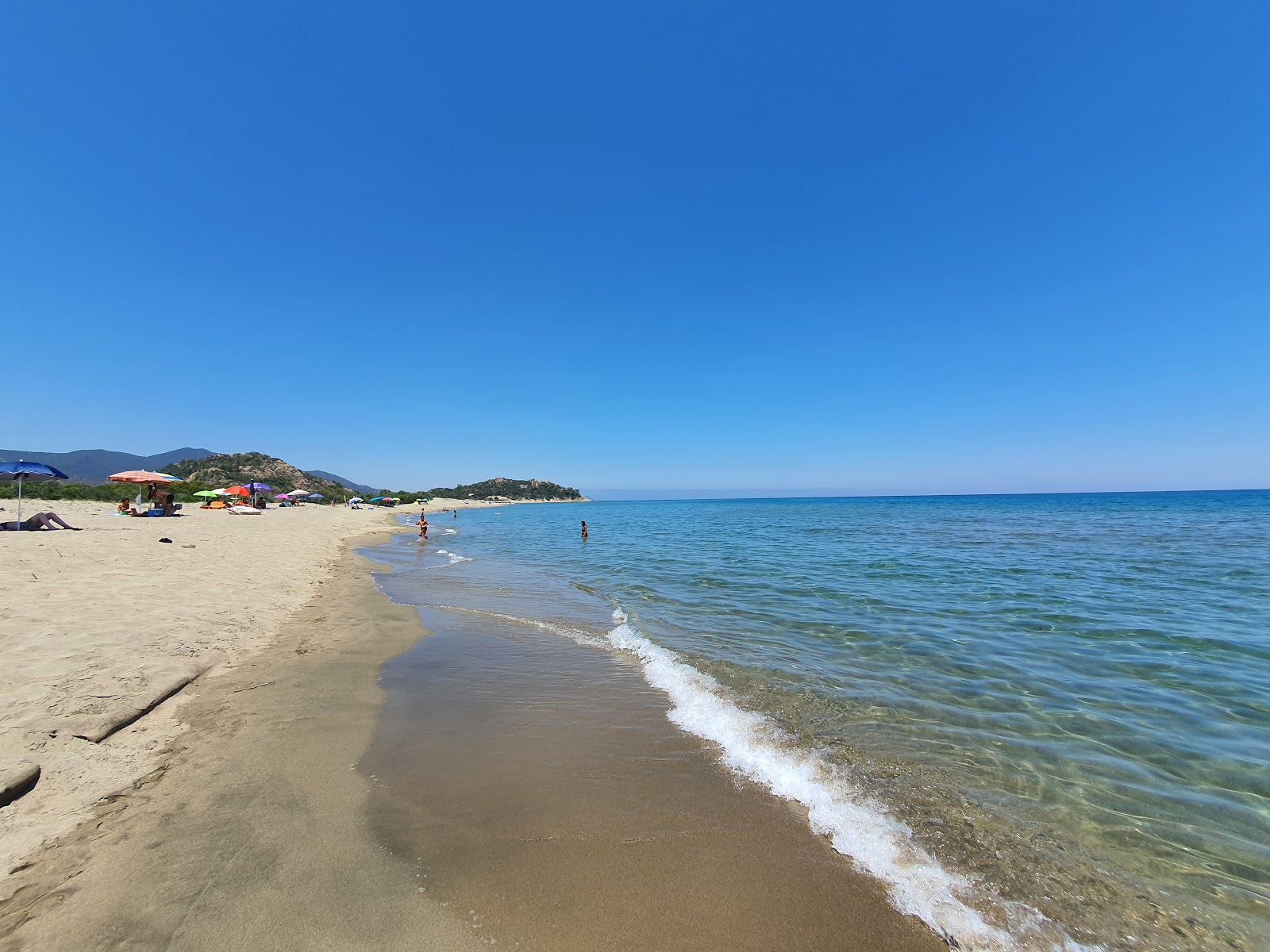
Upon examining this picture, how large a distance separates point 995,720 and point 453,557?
2247 cm

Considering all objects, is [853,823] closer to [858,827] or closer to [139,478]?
[858,827]

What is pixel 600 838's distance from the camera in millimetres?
3920

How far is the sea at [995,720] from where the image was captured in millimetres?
3518

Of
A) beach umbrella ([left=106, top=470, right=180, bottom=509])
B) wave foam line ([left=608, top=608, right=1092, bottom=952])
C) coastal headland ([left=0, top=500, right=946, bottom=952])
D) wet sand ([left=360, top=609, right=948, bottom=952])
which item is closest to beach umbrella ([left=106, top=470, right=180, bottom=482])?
beach umbrella ([left=106, top=470, right=180, bottom=509])

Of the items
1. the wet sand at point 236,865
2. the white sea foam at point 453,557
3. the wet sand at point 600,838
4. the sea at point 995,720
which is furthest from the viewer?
the white sea foam at point 453,557

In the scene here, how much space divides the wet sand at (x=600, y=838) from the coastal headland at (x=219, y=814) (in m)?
0.03

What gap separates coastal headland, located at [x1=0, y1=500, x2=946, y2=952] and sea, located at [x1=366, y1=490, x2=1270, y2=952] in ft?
2.36

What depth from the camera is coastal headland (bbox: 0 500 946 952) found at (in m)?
2.88

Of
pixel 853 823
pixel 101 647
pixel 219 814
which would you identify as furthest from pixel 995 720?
pixel 101 647

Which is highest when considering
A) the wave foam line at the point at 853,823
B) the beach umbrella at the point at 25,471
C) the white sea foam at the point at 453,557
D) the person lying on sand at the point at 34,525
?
the beach umbrella at the point at 25,471

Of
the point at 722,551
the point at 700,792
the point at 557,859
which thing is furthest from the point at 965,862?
the point at 722,551

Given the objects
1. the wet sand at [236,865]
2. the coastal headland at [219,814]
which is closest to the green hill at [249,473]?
the coastal headland at [219,814]

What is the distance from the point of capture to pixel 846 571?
1788cm

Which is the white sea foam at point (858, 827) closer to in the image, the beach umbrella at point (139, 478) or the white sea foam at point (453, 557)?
the white sea foam at point (453, 557)
